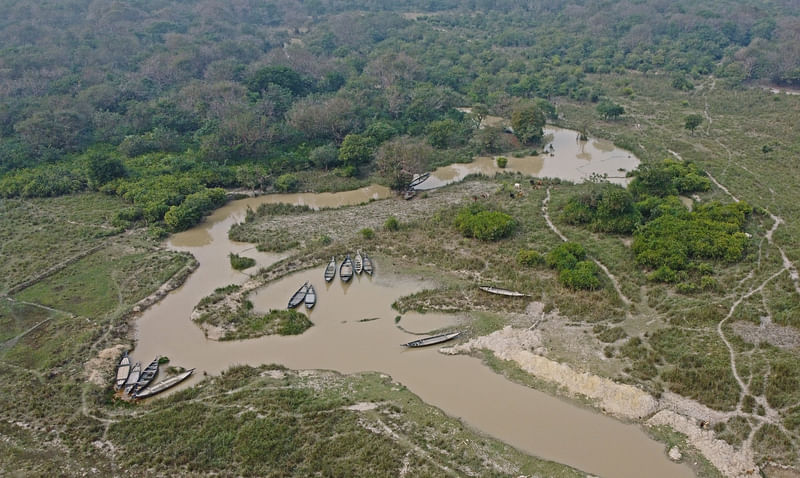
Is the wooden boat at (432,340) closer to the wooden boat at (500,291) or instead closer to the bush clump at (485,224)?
the wooden boat at (500,291)

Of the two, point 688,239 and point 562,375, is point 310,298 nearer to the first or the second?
point 562,375

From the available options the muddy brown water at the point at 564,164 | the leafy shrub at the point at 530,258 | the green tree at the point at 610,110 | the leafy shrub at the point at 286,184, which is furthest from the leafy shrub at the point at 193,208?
the green tree at the point at 610,110

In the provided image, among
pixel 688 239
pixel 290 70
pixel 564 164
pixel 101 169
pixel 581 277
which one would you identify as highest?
pixel 290 70

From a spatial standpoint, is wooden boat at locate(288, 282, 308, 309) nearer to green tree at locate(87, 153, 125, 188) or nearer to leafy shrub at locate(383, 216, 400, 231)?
leafy shrub at locate(383, 216, 400, 231)

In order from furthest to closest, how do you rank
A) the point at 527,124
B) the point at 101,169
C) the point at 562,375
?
the point at 527,124
the point at 101,169
the point at 562,375

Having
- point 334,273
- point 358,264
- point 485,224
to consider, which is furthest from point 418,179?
point 334,273

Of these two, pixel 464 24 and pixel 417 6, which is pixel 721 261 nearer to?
pixel 464 24

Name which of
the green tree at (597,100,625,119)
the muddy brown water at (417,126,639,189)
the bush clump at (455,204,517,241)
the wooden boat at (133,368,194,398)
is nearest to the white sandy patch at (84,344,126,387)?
the wooden boat at (133,368,194,398)
